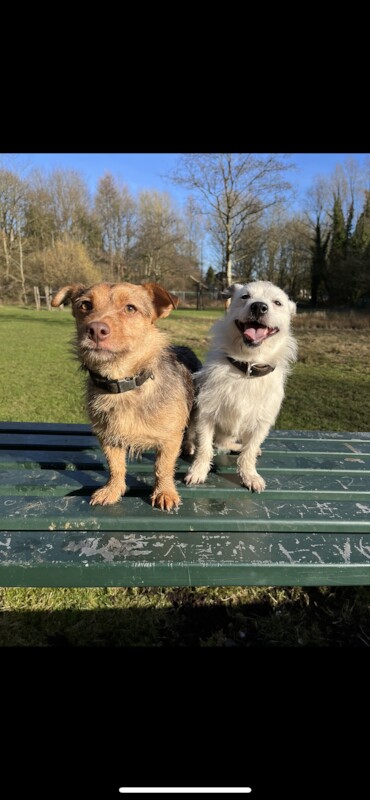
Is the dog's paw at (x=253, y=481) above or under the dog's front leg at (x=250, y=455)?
under

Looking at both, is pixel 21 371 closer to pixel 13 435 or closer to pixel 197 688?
pixel 13 435

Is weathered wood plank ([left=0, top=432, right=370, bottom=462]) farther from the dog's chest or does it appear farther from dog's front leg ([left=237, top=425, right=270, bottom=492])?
the dog's chest

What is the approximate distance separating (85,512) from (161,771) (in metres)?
Result: 1.12

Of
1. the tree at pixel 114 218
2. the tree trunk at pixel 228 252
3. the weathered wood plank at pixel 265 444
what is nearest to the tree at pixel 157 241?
the tree at pixel 114 218

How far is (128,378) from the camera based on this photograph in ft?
6.32

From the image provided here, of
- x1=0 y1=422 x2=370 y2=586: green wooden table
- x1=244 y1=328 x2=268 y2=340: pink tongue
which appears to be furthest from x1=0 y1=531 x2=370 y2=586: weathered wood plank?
x1=244 y1=328 x2=268 y2=340: pink tongue

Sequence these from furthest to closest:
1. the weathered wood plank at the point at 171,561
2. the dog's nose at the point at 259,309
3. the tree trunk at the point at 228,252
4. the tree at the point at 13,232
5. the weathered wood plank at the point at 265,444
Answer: the tree at the point at 13,232, the tree trunk at the point at 228,252, the weathered wood plank at the point at 265,444, the dog's nose at the point at 259,309, the weathered wood plank at the point at 171,561

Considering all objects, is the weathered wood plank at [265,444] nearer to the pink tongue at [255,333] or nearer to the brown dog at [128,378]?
the brown dog at [128,378]

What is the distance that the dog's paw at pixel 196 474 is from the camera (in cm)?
233

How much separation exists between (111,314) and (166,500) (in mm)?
878

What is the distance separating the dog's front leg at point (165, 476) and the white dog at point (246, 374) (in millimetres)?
226

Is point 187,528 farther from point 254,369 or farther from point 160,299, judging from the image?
A: point 160,299

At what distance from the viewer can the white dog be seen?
7.22 feet

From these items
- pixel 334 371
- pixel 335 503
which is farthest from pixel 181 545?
pixel 334 371
